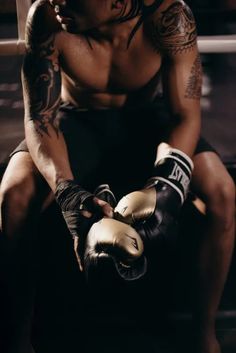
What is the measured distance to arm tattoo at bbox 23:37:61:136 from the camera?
1.43m

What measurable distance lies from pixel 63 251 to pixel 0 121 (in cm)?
175

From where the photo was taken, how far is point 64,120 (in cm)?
163

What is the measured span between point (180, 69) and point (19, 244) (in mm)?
604

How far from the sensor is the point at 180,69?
1.46m

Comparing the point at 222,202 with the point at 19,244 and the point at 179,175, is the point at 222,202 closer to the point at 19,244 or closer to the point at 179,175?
the point at 179,175

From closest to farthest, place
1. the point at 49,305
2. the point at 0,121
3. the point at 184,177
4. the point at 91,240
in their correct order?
the point at 91,240 → the point at 184,177 → the point at 49,305 → the point at 0,121

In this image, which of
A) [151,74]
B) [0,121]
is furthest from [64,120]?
[0,121]

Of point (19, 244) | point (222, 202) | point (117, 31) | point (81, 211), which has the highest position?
point (117, 31)

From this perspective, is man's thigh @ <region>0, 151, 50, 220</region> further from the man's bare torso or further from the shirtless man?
the man's bare torso

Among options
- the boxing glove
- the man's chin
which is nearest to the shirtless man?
the man's chin

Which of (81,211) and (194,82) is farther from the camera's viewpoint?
(194,82)

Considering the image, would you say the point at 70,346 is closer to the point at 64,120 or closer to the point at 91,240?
the point at 91,240

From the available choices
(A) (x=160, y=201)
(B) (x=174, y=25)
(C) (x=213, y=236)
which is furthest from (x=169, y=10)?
(C) (x=213, y=236)

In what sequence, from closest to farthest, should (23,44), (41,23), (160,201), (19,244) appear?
(160,201) < (41,23) < (19,244) < (23,44)
